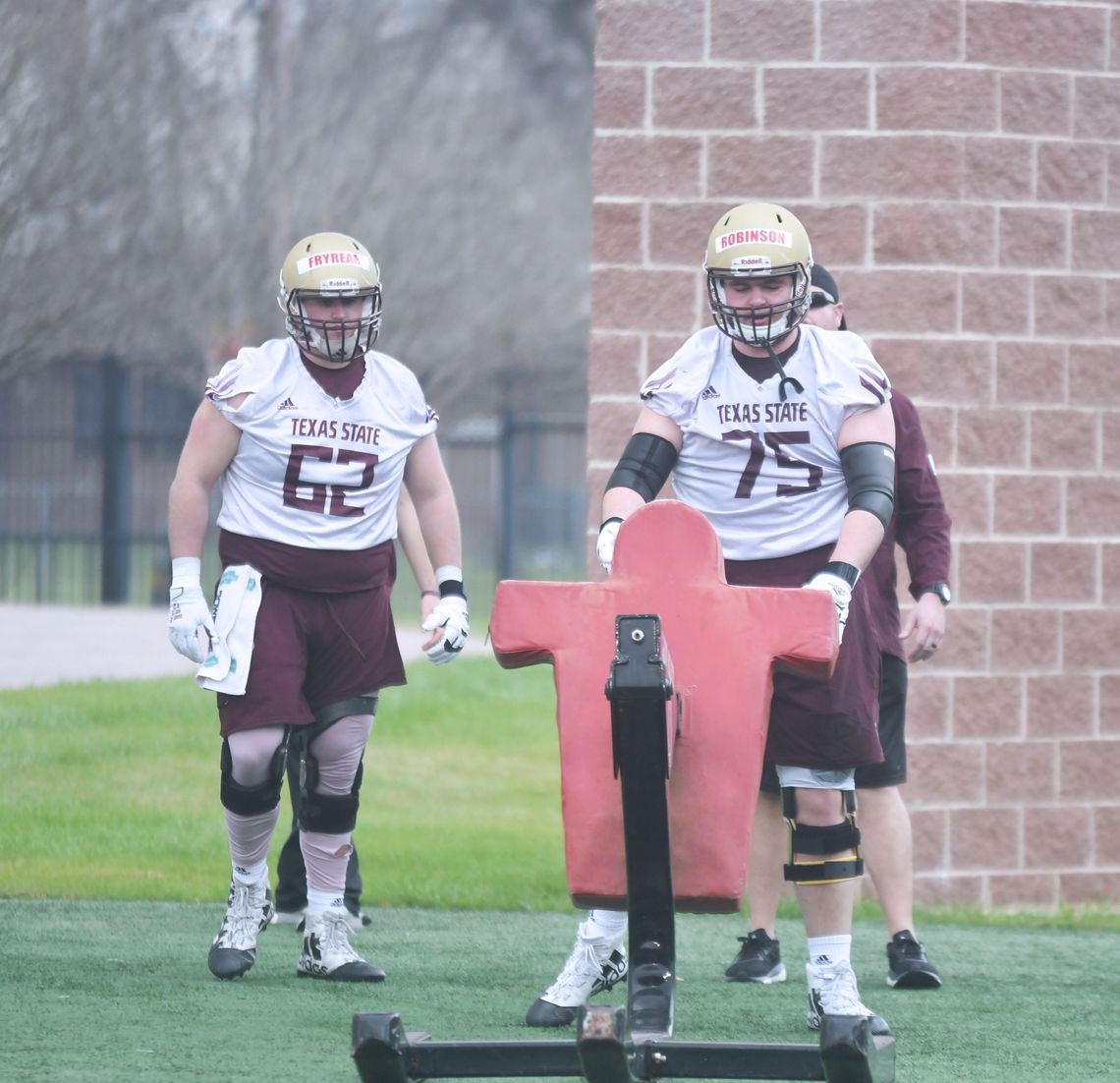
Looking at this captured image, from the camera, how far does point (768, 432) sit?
4.66 meters

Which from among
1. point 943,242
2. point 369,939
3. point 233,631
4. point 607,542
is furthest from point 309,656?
point 943,242

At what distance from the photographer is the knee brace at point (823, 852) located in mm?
4566

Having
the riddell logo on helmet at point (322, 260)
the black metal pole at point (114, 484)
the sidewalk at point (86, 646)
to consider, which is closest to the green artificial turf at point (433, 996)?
the riddell logo on helmet at point (322, 260)

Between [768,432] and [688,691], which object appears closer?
[688,691]

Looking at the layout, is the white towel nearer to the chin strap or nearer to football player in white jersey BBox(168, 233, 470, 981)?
football player in white jersey BBox(168, 233, 470, 981)

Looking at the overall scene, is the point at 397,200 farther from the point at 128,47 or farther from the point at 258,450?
the point at 258,450

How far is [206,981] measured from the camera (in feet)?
17.8

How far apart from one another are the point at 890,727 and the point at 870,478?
59.2 inches

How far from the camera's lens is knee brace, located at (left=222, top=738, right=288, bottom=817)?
5.50 m

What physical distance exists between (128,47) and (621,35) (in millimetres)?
7710

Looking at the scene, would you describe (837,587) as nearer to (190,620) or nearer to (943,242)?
(190,620)

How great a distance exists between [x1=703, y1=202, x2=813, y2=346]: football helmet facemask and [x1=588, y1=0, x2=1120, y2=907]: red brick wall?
256cm

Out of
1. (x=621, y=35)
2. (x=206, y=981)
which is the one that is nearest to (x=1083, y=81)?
(x=621, y=35)

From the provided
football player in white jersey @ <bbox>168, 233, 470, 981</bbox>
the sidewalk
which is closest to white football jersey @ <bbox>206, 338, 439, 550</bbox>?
football player in white jersey @ <bbox>168, 233, 470, 981</bbox>
